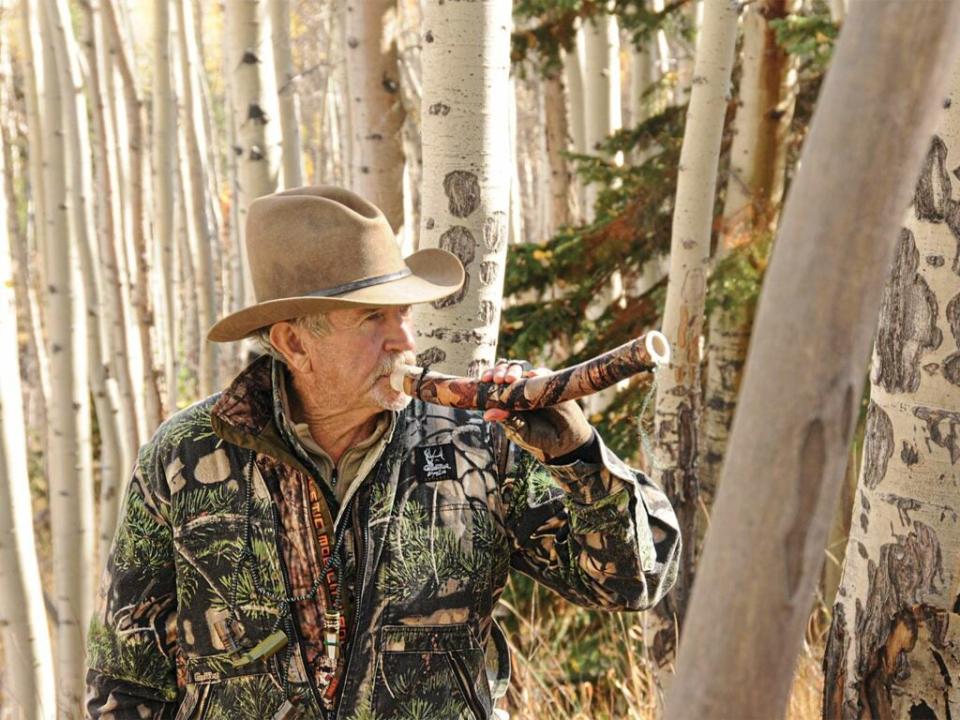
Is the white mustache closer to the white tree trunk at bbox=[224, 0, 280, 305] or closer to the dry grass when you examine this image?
the dry grass

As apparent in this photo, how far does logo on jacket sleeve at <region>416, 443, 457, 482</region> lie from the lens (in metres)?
2.25

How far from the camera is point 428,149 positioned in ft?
9.72

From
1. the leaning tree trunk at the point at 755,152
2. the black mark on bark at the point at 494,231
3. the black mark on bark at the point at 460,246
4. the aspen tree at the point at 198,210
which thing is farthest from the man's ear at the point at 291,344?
the aspen tree at the point at 198,210

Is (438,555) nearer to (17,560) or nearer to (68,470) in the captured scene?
(17,560)

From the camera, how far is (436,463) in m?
2.26

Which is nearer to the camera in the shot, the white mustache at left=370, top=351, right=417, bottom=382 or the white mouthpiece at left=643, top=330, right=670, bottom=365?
the white mouthpiece at left=643, top=330, right=670, bottom=365

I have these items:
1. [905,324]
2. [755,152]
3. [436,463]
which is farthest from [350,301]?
[755,152]

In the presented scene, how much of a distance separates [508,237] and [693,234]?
1.23m

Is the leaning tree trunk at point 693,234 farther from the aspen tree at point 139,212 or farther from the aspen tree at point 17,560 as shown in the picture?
the aspen tree at point 139,212

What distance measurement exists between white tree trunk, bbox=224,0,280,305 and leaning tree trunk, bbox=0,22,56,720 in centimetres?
101

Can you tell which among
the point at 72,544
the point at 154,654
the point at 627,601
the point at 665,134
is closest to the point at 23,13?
the point at 72,544

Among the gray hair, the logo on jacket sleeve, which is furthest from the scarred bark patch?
the gray hair

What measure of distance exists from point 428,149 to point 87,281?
15.7 ft

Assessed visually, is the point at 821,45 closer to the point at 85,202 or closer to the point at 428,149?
the point at 428,149
